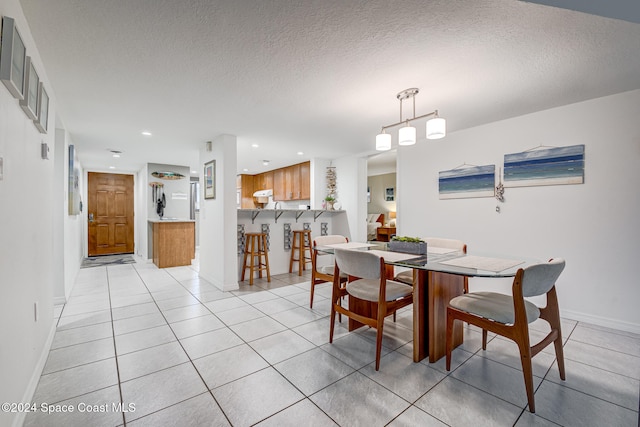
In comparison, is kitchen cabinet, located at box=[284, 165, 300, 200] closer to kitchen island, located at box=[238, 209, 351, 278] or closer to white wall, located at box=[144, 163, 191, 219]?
kitchen island, located at box=[238, 209, 351, 278]

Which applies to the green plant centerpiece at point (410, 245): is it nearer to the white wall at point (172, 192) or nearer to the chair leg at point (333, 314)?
the chair leg at point (333, 314)

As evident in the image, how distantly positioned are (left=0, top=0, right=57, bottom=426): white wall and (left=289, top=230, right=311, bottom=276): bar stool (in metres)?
3.16

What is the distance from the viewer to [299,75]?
86.1 inches

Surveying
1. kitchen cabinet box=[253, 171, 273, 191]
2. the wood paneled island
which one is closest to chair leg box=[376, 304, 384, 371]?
the wood paneled island

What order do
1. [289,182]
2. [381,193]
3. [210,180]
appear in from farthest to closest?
[381,193] → [289,182] → [210,180]

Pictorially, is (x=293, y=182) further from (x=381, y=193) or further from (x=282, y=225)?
(x=381, y=193)

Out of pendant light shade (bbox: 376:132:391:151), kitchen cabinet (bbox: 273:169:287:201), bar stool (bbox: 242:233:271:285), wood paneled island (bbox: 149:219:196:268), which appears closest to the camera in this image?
pendant light shade (bbox: 376:132:391:151)

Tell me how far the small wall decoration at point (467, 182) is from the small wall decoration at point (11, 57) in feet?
12.9

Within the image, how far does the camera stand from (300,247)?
480 centimetres

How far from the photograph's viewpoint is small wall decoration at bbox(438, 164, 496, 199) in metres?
3.36

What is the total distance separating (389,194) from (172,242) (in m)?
5.87

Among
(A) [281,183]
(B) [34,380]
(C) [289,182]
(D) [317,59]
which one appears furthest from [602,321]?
(A) [281,183]

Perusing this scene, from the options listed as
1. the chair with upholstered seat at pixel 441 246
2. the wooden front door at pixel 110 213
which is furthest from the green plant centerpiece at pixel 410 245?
the wooden front door at pixel 110 213

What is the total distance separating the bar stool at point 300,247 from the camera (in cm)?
481
